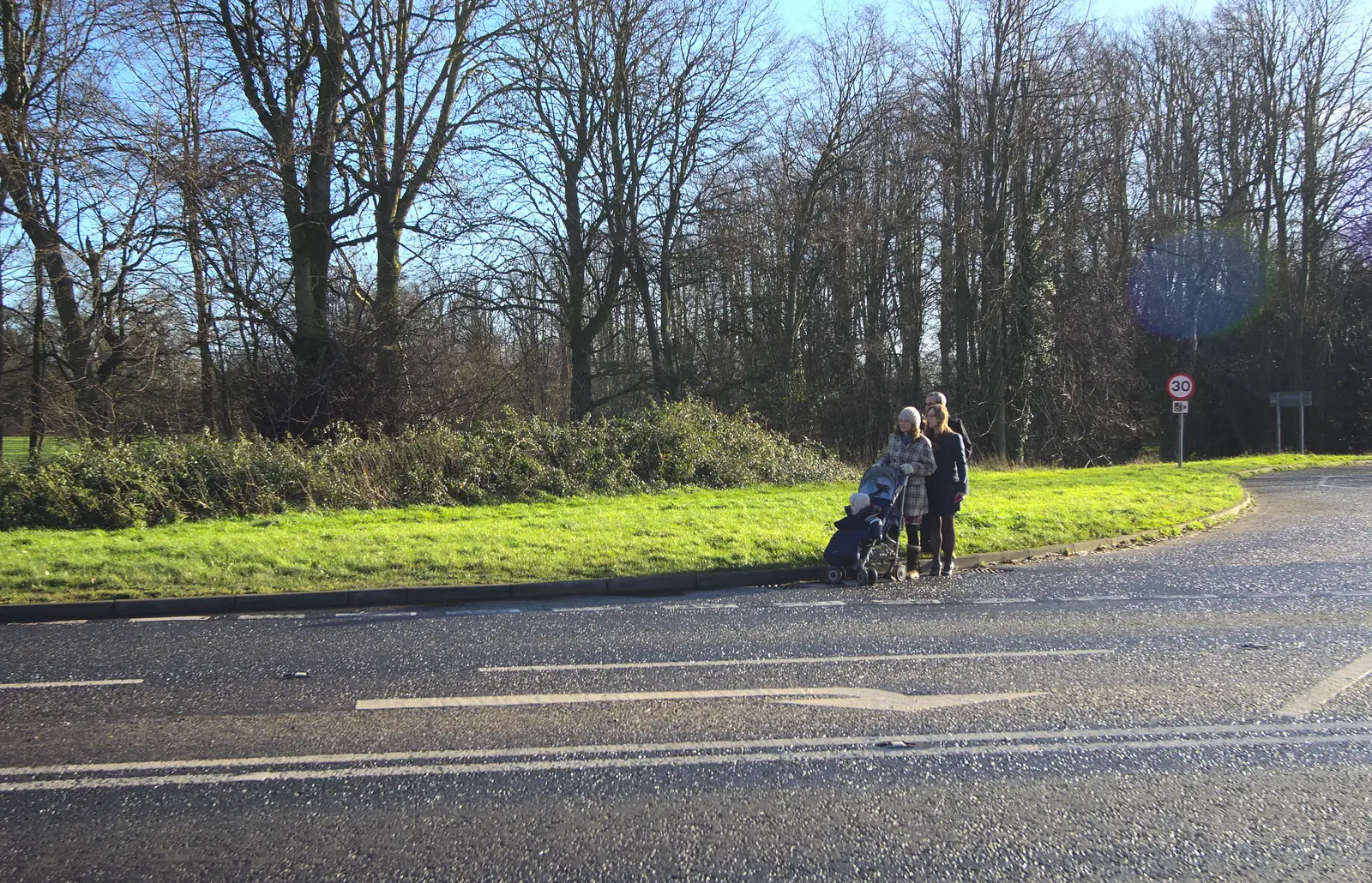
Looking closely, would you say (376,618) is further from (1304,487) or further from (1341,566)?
(1304,487)

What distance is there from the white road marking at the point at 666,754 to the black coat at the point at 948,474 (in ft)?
15.8

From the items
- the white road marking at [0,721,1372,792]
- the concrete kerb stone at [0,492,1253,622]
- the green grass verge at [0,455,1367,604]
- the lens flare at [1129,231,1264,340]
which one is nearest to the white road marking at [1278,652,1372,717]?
the white road marking at [0,721,1372,792]

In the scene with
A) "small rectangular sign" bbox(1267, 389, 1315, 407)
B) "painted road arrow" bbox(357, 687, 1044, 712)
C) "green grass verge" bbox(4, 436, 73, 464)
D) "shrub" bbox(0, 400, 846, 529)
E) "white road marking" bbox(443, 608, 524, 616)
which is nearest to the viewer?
"painted road arrow" bbox(357, 687, 1044, 712)

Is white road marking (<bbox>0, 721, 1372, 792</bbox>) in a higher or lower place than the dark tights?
lower

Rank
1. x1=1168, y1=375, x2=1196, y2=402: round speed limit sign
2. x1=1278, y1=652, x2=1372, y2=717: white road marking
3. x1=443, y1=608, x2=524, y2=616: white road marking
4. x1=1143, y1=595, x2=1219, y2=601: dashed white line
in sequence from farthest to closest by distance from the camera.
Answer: x1=1168, y1=375, x2=1196, y2=402: round speed limit sign
x1=1143, y1=595, x2=1219, y2=601: dashed white line
x1=443, y1=608, x2=524, y2=616: white road marking
x1=1278, y1=652, x2=1372, y2=717: white road marking

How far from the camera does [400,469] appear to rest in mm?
15969

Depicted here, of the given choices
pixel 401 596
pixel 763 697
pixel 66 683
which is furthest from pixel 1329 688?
pixel 66 683

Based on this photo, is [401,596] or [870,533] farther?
[870,533]

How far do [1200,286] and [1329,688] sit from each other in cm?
3559

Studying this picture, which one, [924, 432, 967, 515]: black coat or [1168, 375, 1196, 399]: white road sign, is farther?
[1168, 375, 1196, 399]: white road sign

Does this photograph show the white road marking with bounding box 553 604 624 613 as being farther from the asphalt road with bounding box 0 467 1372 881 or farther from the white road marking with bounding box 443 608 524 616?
the white road marking with bounding box 443 608 524 616

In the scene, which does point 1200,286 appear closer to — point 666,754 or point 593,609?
point 593,609

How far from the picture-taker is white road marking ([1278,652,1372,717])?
501 centimetres

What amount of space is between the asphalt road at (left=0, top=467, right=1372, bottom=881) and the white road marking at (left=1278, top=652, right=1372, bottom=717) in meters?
0.02
